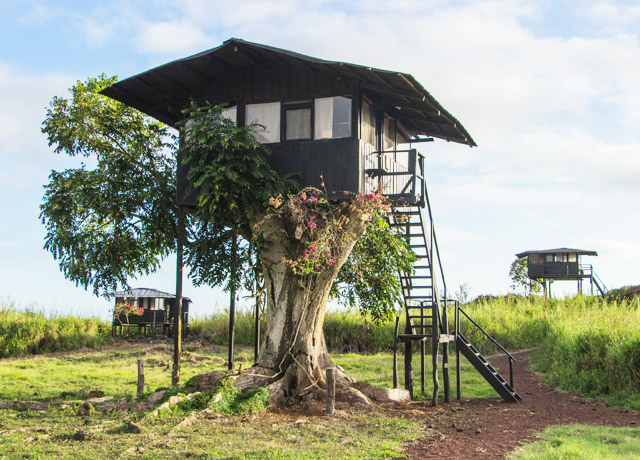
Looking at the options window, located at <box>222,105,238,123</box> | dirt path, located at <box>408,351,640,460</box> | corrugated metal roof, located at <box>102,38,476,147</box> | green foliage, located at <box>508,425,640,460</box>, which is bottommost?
dirt path, located at <box>408,351,640,460</box>

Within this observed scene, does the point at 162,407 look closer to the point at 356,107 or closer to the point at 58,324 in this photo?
the point at 356,107

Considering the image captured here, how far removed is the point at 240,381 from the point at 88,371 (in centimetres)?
943

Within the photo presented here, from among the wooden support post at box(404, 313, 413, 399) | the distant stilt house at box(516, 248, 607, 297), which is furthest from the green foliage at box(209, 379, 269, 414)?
the distant stilt house at box(516, 248, 607, 297)

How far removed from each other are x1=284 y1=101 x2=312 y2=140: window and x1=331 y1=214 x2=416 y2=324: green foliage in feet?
11.0

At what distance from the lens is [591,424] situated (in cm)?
1396

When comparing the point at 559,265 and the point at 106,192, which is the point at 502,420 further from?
the point at 559,265

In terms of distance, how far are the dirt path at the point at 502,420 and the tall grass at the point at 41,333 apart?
1986 centimetres

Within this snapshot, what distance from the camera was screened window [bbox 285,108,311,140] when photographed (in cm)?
1661

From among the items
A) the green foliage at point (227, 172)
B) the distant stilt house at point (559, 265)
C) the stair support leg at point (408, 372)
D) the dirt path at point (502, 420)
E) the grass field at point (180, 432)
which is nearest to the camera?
the grass field at point (180, 432)

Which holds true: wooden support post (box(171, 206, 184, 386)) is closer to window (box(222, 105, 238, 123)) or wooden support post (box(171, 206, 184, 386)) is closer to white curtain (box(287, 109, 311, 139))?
window (box(222, 105, 238, 123))

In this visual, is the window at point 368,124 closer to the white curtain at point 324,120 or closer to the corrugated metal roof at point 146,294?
the white curtain at point 324,120

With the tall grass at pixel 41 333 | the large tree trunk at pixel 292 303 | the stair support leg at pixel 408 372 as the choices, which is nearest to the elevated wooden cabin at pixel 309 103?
the large tree trunk at pixel 292 303

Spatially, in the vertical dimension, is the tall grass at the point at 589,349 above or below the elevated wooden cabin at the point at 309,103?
below

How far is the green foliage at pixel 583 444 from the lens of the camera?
1022 centimetres
